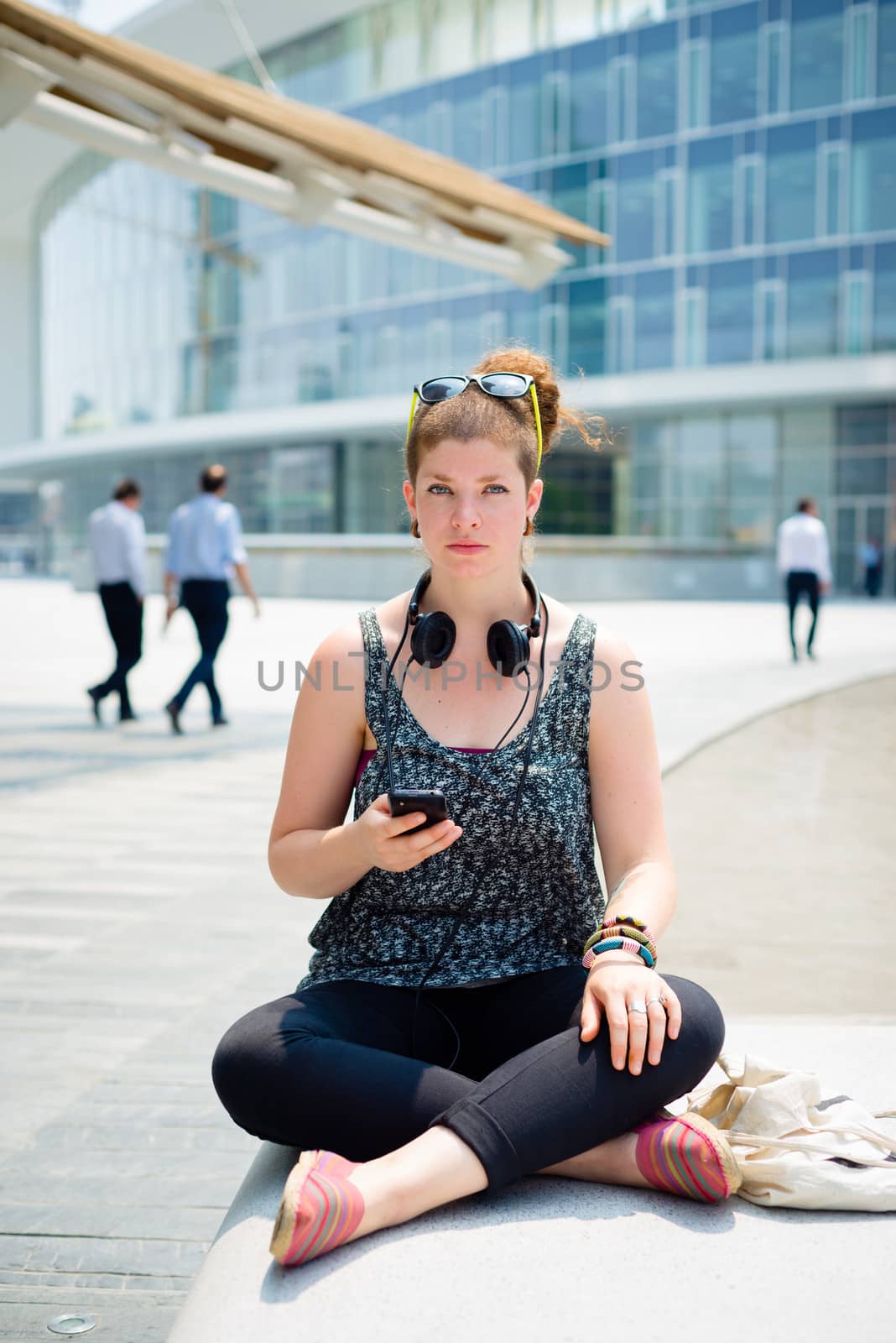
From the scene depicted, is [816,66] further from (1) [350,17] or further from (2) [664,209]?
(1) [350,17]

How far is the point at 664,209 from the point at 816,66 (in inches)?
195

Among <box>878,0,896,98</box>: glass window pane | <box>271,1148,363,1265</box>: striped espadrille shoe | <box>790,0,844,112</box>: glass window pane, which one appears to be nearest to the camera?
<box>271,1148,363,1265</box>: striped espadrille shoe

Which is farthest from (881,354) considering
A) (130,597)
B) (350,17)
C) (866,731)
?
(130,597)

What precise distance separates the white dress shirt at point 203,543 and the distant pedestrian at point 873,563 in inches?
1046

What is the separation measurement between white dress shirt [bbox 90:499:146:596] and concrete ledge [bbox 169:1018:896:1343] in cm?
868

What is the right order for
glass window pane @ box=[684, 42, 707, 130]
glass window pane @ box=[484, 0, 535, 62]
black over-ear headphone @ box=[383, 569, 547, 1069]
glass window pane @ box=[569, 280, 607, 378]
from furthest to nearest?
glass window pane @ box=[484, 0, 535, 62] → glass window pane @ box=[569, 280, 607, 378] → glass window pane @ box=[684, 42, 707, 130] → black over-ear headphone @ box=[383, 569, 547, 1069]

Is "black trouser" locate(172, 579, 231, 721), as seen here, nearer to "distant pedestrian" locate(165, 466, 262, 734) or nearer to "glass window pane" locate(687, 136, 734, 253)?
"distant pedestrian" locate(165, 466, 262, 734)

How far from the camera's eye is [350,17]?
4147cm

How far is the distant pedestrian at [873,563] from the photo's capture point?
33.6 meters

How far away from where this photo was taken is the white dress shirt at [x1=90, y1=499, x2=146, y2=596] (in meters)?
10.3

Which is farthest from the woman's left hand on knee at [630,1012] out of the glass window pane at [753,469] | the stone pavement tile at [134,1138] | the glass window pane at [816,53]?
the glass window pane at [816,53]

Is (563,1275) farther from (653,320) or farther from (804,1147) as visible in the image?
(653,320)

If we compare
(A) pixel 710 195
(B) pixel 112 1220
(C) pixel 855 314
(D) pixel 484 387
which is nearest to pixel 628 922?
(D) pixel 484 387

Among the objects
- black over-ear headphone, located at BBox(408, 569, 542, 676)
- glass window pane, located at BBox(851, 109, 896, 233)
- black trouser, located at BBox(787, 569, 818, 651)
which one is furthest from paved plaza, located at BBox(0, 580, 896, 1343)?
glass window pane, located at BBox(851, 109, 896, 233)
